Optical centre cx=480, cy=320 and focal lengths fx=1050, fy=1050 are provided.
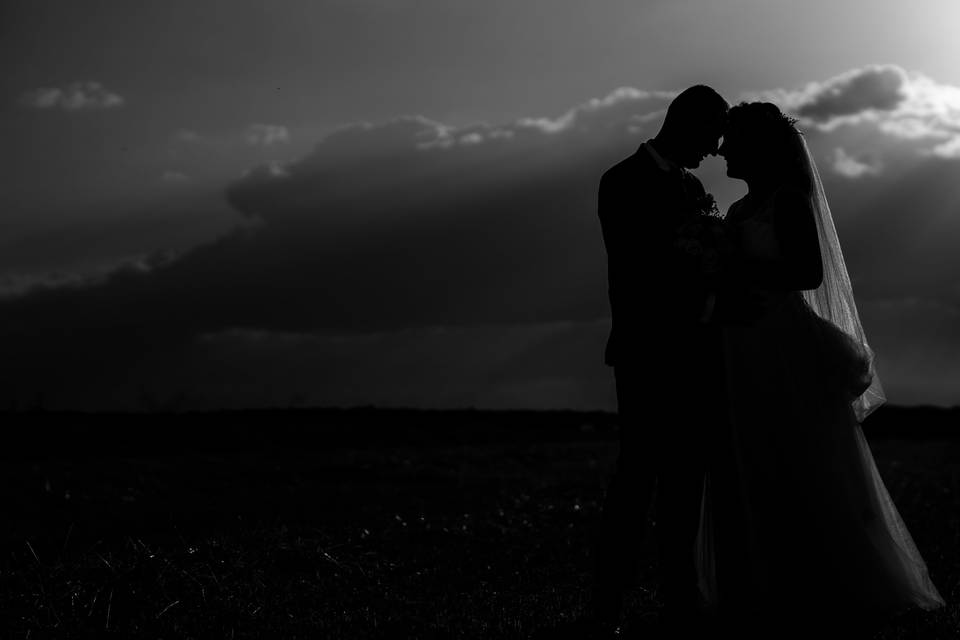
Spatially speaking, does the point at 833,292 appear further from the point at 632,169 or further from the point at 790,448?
the point at 632,169

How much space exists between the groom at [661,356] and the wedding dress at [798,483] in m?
0.45

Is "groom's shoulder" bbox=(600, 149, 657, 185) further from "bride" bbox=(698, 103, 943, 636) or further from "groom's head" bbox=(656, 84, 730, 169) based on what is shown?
"bride" bbox=(698, 103, 943, 636)

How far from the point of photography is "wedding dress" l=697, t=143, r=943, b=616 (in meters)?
6.66

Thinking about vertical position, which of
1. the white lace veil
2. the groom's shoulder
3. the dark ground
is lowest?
the dark ground

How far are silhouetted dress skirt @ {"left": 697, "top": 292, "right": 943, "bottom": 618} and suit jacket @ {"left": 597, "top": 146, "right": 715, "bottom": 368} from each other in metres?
0.86

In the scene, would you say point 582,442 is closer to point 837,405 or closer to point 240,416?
point 240,416

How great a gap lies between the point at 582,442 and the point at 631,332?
60.1 feet

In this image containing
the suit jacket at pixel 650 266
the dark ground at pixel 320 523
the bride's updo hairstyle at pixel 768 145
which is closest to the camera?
the suit jacket at pixel 650 266

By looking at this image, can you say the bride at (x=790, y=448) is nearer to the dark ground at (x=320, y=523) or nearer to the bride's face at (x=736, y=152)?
the bride's face at (x=736, y=152)

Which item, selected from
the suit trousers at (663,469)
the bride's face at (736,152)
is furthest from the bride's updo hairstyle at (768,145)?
the suit trousers at (663,469)

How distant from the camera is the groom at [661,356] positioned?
6160 millimetres

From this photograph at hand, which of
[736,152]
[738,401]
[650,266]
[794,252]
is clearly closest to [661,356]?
[650,266]

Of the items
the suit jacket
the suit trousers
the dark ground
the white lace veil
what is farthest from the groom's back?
the dark ground

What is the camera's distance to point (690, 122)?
6332 millimetres
